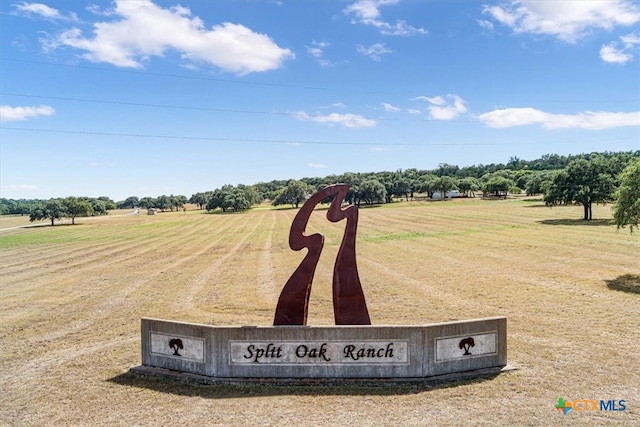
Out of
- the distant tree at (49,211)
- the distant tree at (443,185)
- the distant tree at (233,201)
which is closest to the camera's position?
the distant tree at (49,211)

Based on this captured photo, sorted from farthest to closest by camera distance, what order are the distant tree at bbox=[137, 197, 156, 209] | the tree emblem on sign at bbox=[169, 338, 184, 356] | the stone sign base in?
1. the distant tree at bbox=[137, 197, 156, 209]
2. the tree emblem on sign at bbox=[169, 338, 184, 356]
3. the stone sign base

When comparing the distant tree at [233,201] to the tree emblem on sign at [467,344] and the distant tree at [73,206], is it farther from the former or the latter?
the tree emblem on sign at [467,344]

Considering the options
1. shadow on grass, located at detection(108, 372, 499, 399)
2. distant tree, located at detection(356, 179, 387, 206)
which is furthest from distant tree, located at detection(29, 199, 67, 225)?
shadow on grass, located at detection(108, 372, 499, 399)

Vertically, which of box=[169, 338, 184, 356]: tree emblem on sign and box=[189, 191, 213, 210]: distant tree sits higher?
box=[189, 191, 213, 210]: distant tree

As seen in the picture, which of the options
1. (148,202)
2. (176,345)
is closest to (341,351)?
(176,345)

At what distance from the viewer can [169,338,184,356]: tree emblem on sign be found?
1003 cm

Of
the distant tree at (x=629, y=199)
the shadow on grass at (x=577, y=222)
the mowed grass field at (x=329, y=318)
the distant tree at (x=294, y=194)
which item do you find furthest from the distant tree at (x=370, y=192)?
the distant tree at (x=629, y=199)

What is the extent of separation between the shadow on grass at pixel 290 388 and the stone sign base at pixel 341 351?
20 centimetres

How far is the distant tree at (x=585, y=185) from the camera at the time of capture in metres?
43.4

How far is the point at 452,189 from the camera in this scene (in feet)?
373

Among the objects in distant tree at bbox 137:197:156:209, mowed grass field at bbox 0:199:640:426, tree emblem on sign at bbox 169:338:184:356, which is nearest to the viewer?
mowed grass field at bbox 0:199:640:426

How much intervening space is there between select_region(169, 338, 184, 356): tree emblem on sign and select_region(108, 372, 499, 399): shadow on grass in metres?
0.63

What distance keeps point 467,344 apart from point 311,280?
3.91m

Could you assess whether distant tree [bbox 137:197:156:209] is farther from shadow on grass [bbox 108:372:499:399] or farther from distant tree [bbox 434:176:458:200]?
shadow on grass [bbox 108:372:499:399]
